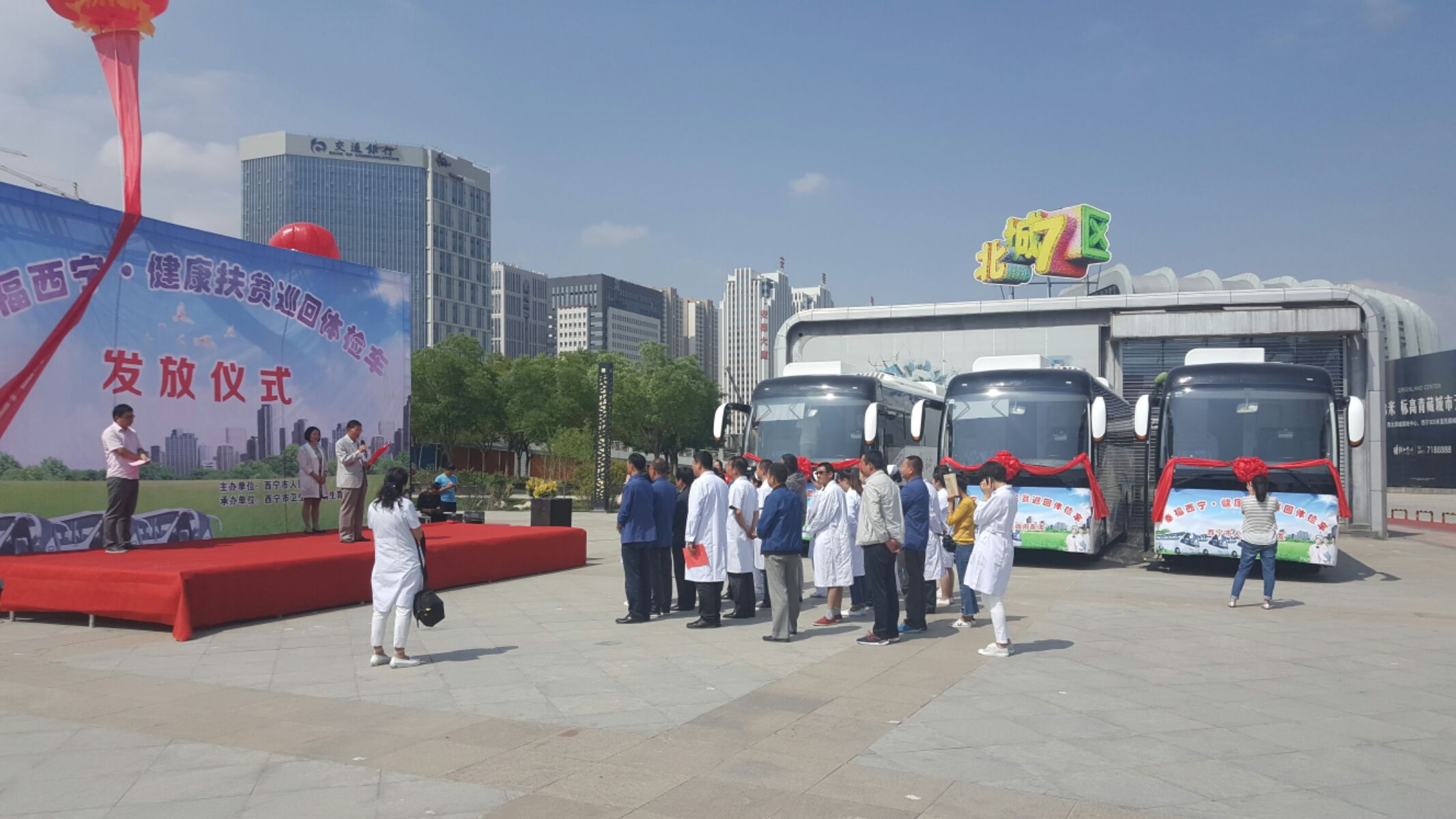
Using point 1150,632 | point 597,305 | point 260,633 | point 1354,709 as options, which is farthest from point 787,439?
point 597,305

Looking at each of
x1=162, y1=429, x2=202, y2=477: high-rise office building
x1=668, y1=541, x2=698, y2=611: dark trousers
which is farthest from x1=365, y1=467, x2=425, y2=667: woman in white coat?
x1=162, y1=429, x2=202, y2=477: high-rise office building

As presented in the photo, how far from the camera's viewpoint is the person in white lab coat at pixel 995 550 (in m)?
8.31

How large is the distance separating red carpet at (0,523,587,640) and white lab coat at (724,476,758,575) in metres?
3.58

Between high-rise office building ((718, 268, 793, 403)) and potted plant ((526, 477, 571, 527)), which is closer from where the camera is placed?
potted plant ((526, 477, 571, 527))

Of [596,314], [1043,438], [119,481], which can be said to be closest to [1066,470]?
[1043,438]

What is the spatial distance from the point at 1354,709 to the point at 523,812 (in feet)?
18.2

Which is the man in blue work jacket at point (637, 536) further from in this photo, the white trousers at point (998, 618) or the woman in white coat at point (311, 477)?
the woman in white coat at point (311, 477)

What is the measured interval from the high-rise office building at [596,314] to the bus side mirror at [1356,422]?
157801 millimetres

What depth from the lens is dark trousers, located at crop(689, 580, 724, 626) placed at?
380 inches

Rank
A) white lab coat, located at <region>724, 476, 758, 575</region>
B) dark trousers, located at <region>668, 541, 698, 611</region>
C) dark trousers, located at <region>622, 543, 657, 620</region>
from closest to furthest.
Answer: white lab coat, located at <region>724, 476, 758, 575</region> < dark trousers, located at <region>622, 543, 657, 620</region> < dark trousers, located at <region>668, 541, 698, 611</region>

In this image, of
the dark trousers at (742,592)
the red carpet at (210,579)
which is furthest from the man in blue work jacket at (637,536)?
the red carpet at (210,579)

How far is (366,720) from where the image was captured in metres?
6.28

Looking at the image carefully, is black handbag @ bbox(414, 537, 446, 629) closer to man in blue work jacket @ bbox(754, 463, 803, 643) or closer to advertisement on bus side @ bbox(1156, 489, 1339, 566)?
man in blue work jacket @ bbox(754, 463, 803, 643)

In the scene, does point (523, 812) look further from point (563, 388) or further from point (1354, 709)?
point (563, 388)
